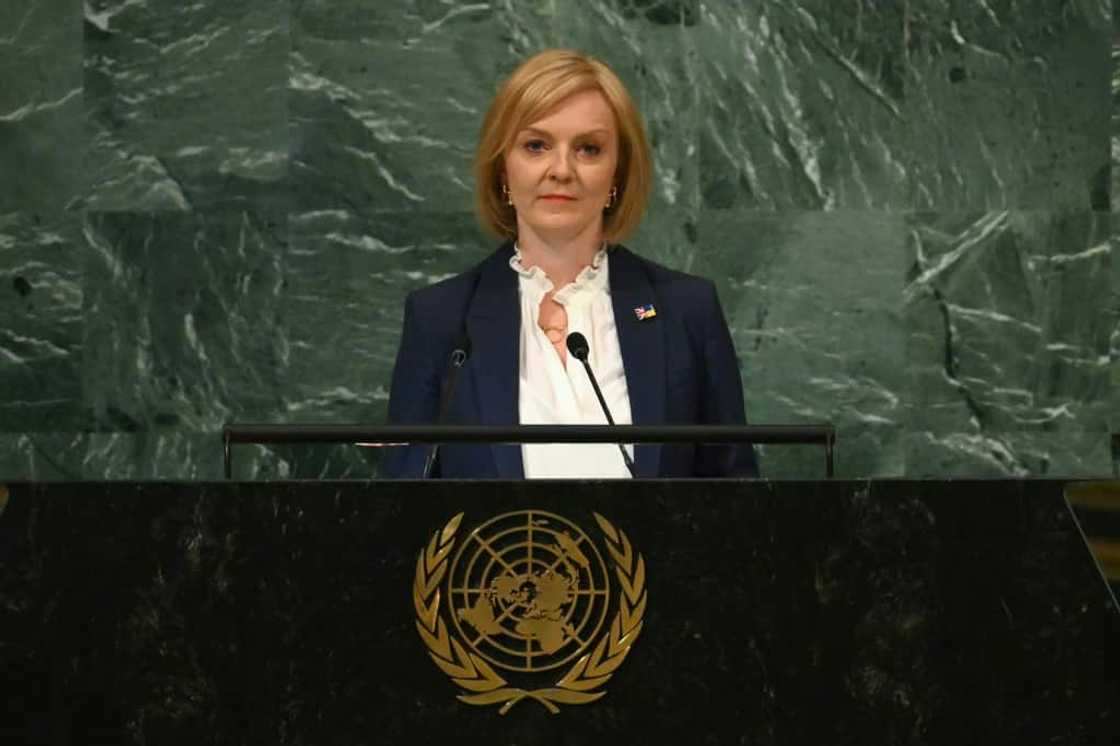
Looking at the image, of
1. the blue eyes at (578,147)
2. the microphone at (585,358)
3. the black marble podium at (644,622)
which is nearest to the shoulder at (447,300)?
the blue eyes at (578,147)

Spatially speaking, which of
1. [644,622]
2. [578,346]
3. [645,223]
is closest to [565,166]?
[578,346]

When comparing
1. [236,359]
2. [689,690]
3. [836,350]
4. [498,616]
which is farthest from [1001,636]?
[236,359]

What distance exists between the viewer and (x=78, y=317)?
5.01 metres

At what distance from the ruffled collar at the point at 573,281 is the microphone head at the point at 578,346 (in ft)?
1.08

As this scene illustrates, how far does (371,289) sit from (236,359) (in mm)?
417

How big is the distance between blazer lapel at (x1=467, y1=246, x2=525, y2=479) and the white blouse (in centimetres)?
2

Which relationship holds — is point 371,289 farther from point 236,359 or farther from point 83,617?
point 83,617

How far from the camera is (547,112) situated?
10.7ft

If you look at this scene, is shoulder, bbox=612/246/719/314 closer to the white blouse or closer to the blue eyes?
the white blouse

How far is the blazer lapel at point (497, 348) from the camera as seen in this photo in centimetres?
305

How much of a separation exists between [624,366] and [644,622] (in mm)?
903

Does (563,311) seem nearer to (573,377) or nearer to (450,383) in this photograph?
(573,377)

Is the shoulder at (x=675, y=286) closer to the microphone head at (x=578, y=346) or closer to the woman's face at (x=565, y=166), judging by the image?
the woman's face at (x=565, y=166)

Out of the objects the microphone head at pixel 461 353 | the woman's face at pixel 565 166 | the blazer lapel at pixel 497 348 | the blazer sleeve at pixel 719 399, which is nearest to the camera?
the microphone head at pixel 461 353
